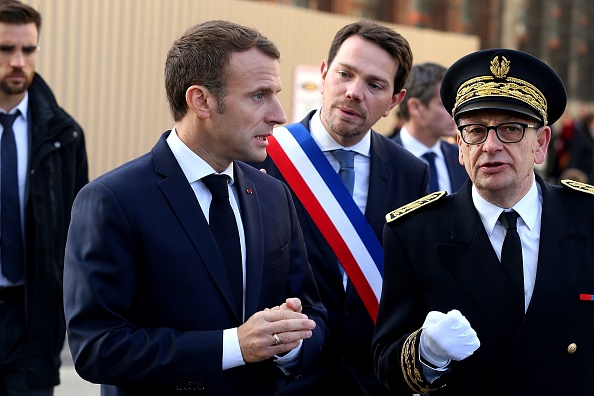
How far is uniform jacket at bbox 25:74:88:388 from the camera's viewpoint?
15.5ft

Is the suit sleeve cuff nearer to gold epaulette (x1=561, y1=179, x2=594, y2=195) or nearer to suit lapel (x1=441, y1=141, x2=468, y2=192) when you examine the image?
gold epaulette (x1=561, y1=179, x2=594, y2=195)

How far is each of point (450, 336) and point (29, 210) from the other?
2586 millimetres

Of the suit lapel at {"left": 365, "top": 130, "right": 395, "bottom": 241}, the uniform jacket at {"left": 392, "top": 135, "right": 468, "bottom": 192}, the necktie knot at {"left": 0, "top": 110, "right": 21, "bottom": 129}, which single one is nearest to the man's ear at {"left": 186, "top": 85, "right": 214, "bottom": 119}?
the suit lapel at {"left": 365, "top": 130, "right": 395, "bottom": 241}

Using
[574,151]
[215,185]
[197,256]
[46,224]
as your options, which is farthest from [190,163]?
[574,151]

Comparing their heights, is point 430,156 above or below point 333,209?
above

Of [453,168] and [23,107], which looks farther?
[453,168]

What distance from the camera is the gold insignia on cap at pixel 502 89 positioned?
10.7ft

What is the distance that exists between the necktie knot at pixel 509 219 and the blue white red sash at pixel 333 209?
1.06 metres

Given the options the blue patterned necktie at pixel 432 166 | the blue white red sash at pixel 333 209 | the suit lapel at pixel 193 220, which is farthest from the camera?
the blue patterned necktie at pixel 432 166

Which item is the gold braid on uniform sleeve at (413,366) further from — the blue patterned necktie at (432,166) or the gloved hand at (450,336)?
the blue patterned necktie at (432,166)

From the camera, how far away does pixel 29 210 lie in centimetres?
481

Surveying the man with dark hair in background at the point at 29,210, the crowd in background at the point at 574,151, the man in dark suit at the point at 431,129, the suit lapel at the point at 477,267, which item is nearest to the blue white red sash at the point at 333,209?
the suit lapel at the point at 477,267

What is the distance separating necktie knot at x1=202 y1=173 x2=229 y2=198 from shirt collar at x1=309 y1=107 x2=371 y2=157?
1.32 metres

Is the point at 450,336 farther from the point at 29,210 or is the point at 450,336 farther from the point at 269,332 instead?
the point at 29,210
